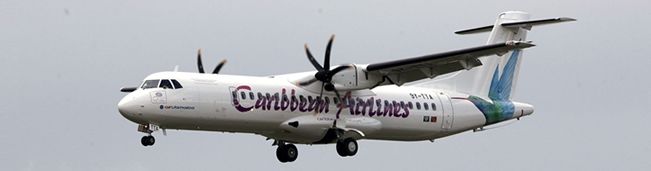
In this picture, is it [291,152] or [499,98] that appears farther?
[499,98]

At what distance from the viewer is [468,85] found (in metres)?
43.9

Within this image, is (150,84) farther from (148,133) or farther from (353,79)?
(353,79)

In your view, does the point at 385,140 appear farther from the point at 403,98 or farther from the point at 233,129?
the point at 233,129

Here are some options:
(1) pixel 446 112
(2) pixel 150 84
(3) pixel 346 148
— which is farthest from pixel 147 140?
(1) pixel 446 112

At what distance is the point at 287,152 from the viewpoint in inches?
1610

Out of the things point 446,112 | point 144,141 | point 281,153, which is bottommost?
point 281,153

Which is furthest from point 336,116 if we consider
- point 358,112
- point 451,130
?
point 451,130

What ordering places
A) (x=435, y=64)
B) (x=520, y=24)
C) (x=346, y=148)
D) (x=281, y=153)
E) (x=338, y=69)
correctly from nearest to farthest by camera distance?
(x=435, y=64) → (x=338, y=69) → (x=346, y=148) → (x=281, y=153) → (x=520, y=24)

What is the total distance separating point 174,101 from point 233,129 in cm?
212

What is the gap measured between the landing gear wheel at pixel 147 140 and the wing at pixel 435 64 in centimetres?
608

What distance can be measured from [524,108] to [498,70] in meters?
1.38

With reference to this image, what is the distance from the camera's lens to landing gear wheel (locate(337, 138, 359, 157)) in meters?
39.9

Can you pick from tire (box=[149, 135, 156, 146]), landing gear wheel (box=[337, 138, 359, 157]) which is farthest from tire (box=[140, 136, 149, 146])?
landing gear wheel (box=[337, 138, 359, 157])

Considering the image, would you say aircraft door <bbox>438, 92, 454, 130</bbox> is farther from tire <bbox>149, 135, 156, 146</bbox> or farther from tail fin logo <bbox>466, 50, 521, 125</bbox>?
tire <bbox>149, 135, 156, 146</bbox>
